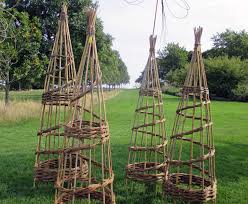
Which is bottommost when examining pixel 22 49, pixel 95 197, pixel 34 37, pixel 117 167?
pixel 117 167

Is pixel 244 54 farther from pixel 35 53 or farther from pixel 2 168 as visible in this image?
pixel 2 168

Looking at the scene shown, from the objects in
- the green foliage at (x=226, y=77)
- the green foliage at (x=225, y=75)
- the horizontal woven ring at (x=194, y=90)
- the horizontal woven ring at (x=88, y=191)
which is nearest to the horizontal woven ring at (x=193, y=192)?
the horizontal woven ring at (x=88, y=191)

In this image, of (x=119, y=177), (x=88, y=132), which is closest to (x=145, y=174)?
(x=119, y=177)

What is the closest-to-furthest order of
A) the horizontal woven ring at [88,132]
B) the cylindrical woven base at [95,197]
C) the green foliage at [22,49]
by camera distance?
the horizontal woven ring at [88,132] → the cylindrical woven base at [95,197] → the green foliage at [22,49]

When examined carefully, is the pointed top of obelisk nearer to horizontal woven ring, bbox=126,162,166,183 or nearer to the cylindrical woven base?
horizontal woven ring, bbox=126,162,166,183

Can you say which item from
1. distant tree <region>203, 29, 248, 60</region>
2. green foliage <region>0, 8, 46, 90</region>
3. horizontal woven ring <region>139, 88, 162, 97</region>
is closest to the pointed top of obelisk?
horizontal woven ring <region>139, 88, 162, 97</region>

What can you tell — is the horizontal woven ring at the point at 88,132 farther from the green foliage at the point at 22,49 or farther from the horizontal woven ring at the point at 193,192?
the green foliage at the point at 22,49

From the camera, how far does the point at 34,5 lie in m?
19.4

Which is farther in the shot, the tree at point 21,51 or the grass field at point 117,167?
the tree at point 21,51

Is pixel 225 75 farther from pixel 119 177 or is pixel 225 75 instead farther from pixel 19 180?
pixel 19 180

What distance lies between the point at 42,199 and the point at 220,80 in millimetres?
35103

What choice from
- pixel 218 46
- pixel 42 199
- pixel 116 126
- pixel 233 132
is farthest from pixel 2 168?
pixel 218 46

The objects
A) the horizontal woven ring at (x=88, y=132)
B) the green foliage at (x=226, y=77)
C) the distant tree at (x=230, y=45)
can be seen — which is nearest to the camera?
the horizontal woven ring at (x=88, y=132)

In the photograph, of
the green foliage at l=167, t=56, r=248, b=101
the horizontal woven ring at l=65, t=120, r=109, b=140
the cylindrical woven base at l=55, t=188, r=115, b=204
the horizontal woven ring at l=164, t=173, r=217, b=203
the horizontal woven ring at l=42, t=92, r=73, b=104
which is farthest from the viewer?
the green foliage at l=167, t=56, r=248, b=101
